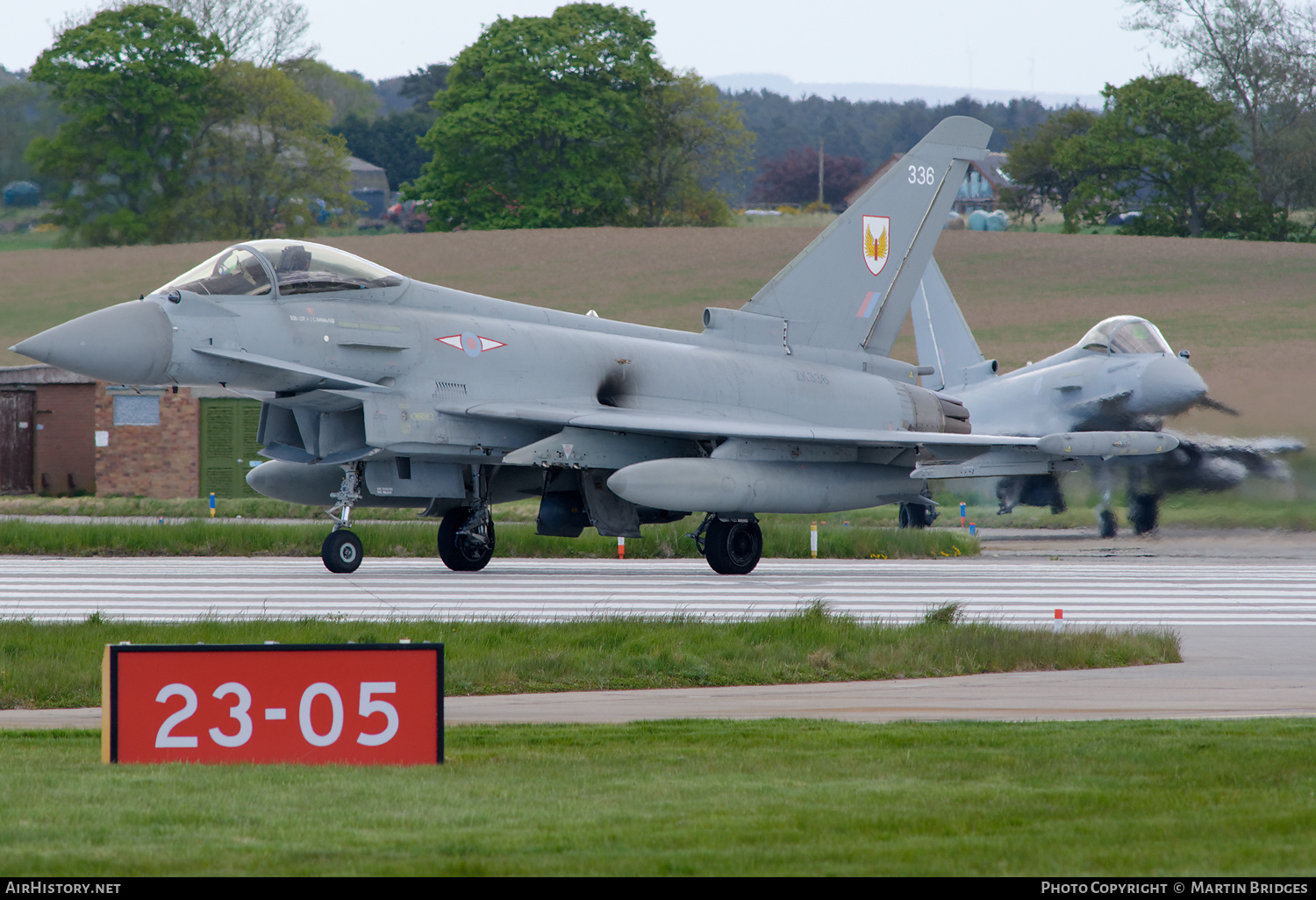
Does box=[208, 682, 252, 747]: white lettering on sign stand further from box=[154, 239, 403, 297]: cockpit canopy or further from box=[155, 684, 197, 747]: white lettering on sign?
box=[154, 239, 403, 297]: cockpit canopy

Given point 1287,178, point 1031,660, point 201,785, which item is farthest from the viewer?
point 1287,178

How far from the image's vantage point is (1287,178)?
69750mm

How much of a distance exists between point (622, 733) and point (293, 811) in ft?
7.72

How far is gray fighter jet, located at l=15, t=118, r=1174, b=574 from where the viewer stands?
52.5 ft

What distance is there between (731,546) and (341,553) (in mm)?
4866

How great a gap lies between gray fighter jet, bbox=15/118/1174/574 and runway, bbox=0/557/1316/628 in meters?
0.94

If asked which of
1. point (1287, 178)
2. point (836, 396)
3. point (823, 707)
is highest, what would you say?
point (1287, 178)

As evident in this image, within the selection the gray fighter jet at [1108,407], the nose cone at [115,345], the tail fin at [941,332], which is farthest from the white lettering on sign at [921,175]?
the nose cone at [115,345]

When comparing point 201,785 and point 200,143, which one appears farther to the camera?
point 200,143

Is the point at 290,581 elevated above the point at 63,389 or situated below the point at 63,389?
below

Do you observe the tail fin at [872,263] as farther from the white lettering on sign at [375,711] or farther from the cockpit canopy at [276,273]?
the white lettering on sign at [375,711]

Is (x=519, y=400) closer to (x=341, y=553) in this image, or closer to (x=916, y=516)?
(x=341, y=553)

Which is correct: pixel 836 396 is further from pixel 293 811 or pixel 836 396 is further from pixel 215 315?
pixel 293 811
